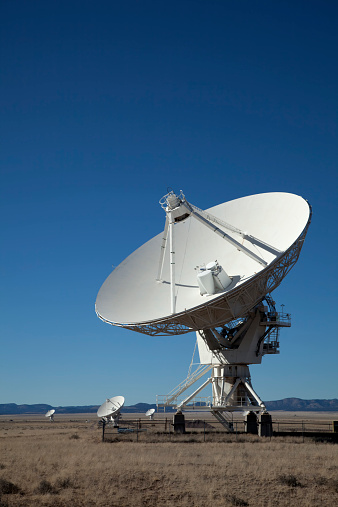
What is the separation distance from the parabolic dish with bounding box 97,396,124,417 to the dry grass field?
18749 mm

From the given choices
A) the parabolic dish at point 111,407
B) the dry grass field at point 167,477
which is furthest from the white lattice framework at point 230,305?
the parabolic dish at point 111,407

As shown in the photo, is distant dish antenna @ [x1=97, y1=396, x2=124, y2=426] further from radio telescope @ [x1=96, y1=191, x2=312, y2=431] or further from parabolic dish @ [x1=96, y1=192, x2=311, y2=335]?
parabolic dish @ [x1=96, y1=192, x2=311, y2=335]

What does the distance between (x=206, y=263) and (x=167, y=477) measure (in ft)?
55.3

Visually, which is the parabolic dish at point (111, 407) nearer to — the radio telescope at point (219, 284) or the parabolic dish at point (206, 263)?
the radio telescope at point (219, 284)

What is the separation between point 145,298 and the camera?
32875 mm

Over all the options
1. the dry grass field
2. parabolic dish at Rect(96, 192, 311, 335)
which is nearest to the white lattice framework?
parabolic dish at Rect(96, 192, 311, 335)

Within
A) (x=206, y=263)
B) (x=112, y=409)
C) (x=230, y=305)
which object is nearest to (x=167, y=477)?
(x=230, y=305)

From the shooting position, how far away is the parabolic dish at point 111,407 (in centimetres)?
4450

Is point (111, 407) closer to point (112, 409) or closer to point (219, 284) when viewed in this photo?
point (112, 409)

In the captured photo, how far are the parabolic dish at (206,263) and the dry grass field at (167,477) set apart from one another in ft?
22.8

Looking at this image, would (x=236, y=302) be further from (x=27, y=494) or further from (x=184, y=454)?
(x=27, y=494)

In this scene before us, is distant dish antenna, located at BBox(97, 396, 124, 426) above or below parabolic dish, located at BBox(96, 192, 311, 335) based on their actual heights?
below

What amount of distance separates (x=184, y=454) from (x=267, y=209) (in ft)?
47.3

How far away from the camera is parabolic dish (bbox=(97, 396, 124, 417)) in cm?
4450
